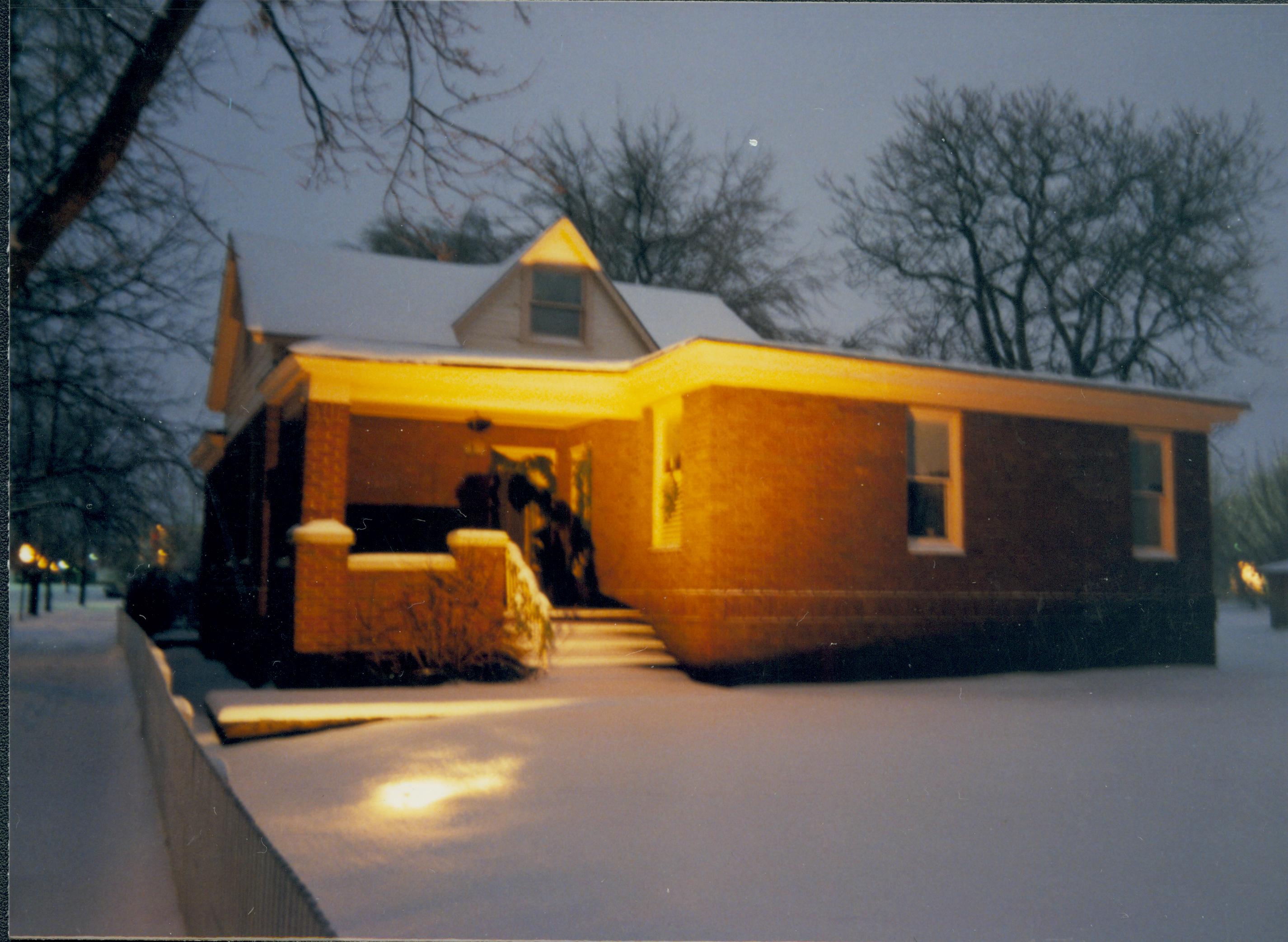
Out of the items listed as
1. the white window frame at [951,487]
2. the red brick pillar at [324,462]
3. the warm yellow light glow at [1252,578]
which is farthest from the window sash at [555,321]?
the warm yellow light glow at [1252,578]

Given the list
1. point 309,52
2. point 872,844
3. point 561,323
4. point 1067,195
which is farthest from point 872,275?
point 872,844

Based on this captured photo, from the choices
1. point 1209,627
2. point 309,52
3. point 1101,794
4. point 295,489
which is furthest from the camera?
point 1209,627

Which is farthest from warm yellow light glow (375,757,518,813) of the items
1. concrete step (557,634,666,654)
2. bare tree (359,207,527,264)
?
bare tree (359,207,527,264)

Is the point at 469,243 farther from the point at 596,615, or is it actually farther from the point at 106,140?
the point at 106,140

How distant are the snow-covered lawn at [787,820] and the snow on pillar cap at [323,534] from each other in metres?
2.70

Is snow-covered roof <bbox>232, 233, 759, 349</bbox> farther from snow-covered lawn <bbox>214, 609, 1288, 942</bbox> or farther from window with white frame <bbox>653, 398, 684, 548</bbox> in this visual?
snow-covered lawn <bbox>214, 609, 1288, 942</bbox>

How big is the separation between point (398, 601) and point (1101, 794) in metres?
6.77

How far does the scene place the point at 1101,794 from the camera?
6.23 m

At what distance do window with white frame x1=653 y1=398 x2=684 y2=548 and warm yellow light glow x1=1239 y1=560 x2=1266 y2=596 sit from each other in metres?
7.87

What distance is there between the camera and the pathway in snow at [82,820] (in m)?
5.84

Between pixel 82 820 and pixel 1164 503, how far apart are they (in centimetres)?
1314

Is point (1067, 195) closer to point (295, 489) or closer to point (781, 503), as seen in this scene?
point (781, 503)

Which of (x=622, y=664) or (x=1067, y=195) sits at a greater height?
(x=1067, y=195)

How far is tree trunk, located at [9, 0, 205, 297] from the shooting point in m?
6.07
